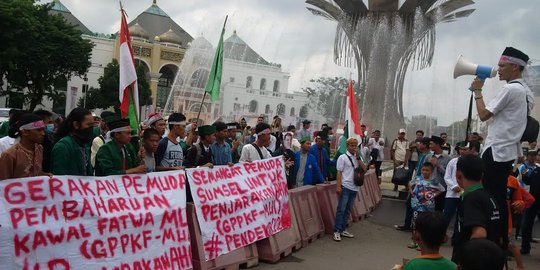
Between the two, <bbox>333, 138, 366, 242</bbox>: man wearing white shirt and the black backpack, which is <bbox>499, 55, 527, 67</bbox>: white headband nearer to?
<bbox>333, 138, 366, 242</bbox>: man wearing white shirt

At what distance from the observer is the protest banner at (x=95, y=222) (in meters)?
4.27

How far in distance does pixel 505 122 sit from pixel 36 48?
36734 mm

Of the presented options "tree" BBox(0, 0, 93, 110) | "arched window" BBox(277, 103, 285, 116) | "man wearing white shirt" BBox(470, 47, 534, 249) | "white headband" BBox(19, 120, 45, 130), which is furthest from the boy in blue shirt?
"arched window" BBox(277, 103, 285, 116)

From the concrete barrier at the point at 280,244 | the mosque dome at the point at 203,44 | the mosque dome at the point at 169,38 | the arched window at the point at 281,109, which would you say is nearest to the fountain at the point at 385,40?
the mosque dome at the point at 203,44

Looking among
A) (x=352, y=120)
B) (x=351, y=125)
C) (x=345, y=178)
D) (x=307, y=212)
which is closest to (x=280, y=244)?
(x=307, y=212)

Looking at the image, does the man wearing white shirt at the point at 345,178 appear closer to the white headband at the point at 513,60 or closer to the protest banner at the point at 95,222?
the protest banner at the point at 95,222

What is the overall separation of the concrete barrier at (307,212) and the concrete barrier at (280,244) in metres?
0.18

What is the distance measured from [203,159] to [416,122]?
23721 mm

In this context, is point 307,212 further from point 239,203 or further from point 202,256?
point 202,256

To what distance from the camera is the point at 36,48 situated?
35969 millimetres

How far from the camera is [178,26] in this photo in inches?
3792

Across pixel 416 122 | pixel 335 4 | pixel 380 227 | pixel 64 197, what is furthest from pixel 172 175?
pixel 416 122

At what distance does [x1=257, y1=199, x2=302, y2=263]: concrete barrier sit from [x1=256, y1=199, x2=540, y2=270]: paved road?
10 centimetres

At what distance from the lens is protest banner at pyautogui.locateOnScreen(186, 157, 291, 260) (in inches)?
238
